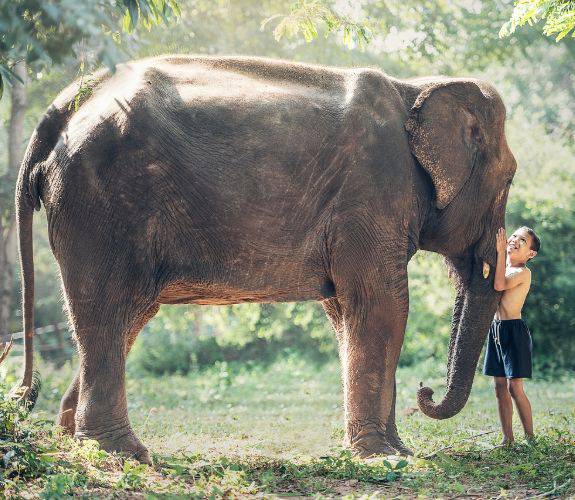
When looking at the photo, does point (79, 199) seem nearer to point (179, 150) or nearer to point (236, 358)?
point (179, 150)

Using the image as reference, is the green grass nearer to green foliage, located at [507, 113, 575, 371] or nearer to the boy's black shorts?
Result: the boy's black shorts

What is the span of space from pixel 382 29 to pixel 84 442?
977cm

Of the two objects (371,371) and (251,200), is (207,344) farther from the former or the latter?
(251,200)

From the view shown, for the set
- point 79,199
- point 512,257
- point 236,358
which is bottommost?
point 236,358

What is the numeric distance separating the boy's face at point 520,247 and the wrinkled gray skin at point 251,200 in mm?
540

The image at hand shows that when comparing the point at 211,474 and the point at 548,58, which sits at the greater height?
the point at 548,58

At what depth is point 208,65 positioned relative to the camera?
6.33 meters

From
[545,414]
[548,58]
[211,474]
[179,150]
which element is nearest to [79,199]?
[179,150]

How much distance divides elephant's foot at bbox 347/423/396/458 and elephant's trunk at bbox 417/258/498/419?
29.2 inches

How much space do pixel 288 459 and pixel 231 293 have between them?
1.19 meters

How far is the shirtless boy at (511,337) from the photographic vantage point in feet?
22.4

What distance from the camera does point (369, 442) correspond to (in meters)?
6.09

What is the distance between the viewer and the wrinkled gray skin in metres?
5.66

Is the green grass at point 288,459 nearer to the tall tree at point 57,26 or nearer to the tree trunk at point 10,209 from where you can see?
the tree trunk at point 10,209
